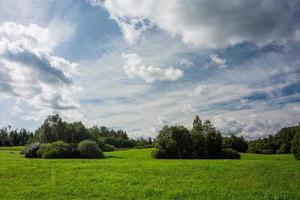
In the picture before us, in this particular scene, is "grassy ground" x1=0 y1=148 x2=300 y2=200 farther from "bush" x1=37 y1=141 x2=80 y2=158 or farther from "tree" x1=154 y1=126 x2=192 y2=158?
"tree" x1=154 y1=126 x2=192 y2=158

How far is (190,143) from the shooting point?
76438 mm

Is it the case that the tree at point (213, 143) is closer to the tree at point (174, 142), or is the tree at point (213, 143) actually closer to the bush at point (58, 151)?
the tree at point (174, 142)

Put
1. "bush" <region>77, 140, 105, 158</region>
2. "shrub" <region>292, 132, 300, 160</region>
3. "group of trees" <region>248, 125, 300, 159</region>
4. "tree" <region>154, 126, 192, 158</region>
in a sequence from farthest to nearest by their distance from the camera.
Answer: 1. "group of trees" <region>248, 125, 300, 159</region>
2. "tree" <region>154, 126, 192, 158</region>
3. "shrub" <region>292, 132, 300, 160</region>
4. "bush" <region>77, 140, 105, 158</region>

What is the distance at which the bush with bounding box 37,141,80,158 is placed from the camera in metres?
60.2

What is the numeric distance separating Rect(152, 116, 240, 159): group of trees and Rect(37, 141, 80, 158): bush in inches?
710

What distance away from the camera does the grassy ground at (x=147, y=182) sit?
24094 millimetres

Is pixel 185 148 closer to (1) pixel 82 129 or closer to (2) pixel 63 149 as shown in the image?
(2) pixel 63 149

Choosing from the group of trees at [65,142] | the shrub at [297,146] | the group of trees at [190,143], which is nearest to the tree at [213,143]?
the group of trees at [190,143]

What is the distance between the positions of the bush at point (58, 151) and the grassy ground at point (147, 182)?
983 inches

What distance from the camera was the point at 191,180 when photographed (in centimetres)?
2944

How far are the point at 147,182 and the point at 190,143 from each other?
49.0 m

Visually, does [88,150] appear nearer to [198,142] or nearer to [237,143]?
[198,142]

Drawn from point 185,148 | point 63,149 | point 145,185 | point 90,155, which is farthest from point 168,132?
point 145,185

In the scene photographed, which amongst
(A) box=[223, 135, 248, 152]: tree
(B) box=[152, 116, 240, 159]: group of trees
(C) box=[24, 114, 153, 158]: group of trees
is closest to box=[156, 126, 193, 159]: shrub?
(B) box=[152, 116, 240, 159]: group of trees
